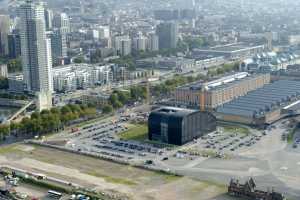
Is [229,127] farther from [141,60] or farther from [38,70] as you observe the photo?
[141,60]

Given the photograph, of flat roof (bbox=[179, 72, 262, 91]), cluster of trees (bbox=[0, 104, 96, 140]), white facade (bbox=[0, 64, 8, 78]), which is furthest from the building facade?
white facade (bbox=[0, 64, 8, 78])

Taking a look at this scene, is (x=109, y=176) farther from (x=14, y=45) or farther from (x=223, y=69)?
(x=14, y=45)

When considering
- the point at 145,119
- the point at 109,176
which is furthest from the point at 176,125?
the point at 109,176

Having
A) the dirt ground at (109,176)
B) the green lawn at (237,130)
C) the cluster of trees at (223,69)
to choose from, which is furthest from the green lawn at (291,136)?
the cluster of trees at (223,69)

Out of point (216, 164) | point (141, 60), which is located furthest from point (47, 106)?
point (141, 60)

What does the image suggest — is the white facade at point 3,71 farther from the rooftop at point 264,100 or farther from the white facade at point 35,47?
the rooftop at point 264,100

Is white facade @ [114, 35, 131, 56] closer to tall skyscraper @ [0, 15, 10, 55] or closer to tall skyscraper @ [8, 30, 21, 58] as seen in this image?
tall skyscraper @ [8, 30, 21, 58]
